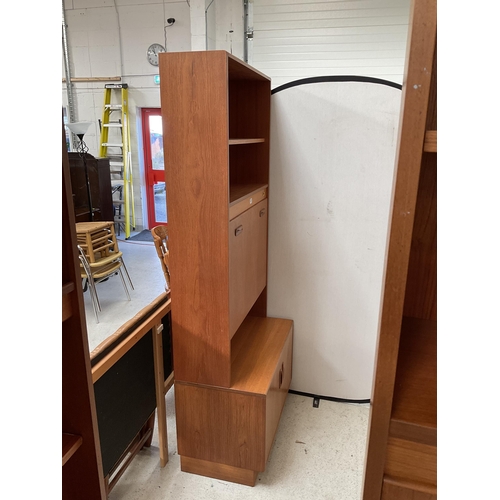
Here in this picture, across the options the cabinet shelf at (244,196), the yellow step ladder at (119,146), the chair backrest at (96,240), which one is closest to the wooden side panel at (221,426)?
the cabinet shelf at (244,196)

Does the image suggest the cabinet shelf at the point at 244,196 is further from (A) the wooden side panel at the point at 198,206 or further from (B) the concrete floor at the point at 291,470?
(B) the concrete floor at the point at 291,470

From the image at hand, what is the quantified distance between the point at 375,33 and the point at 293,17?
0.84 m

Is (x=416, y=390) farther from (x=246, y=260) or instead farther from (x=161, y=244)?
(x=161, y=244)

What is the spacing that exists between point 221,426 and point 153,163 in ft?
17.3

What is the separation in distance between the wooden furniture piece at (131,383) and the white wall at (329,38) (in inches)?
126

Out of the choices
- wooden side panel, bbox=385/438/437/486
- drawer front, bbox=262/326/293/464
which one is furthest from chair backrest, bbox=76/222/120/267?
wooden side panel, bbox=385/438/437/486

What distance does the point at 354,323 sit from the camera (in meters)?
2.52

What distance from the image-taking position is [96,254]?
4.01 meters

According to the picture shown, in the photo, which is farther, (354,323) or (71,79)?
(71,79)

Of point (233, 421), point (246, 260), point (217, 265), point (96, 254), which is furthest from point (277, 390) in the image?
point (96, 254)

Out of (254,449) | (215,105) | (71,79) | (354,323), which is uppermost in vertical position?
(71,79)
